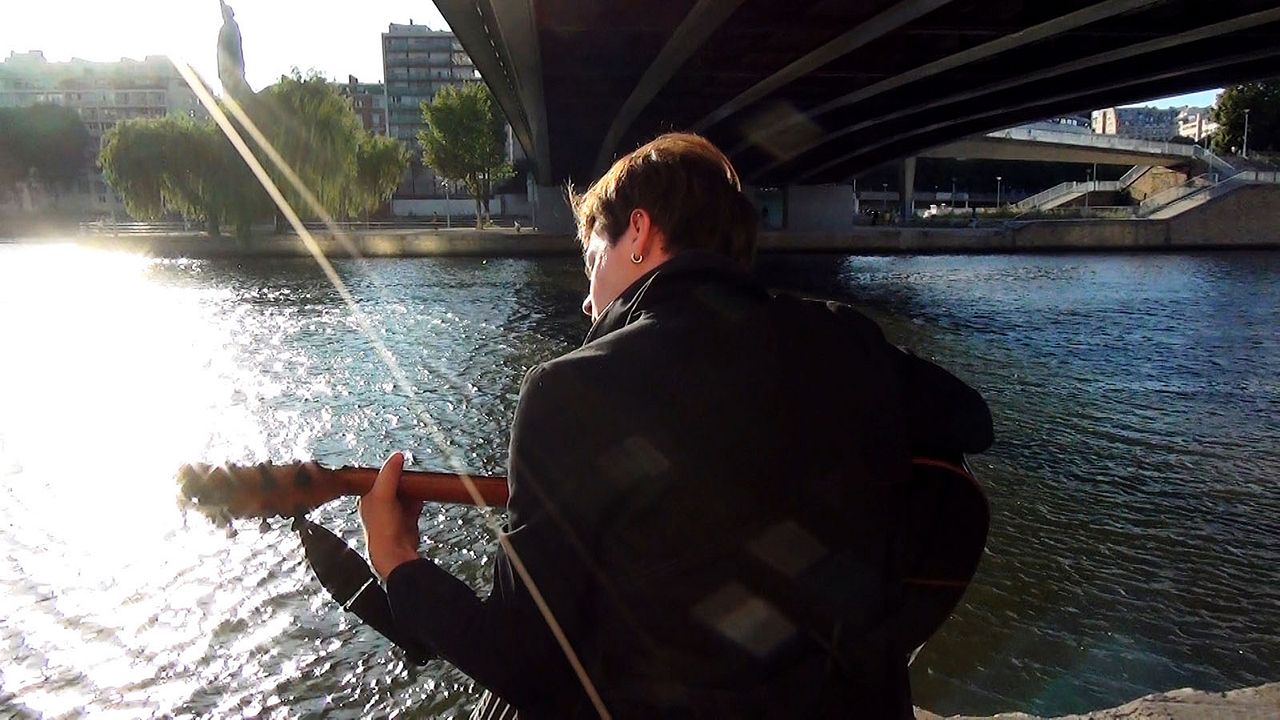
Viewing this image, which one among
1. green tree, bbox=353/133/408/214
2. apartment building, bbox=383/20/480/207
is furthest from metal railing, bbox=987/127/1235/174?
apartment building, bbox=383/20/480/207

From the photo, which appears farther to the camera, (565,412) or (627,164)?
(627,164)

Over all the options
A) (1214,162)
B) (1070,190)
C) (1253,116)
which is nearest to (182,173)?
(1214,162)

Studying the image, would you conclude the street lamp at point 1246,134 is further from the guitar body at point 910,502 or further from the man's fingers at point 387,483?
the man's fingers at point 387,483

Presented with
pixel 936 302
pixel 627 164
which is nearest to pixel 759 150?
pixel 936 302

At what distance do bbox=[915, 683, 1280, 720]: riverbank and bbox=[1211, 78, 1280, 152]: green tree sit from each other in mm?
78793

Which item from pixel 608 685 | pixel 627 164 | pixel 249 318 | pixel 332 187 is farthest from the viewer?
pixel 332 187

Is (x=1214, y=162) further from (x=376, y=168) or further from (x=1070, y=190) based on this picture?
(x=376, y=168)

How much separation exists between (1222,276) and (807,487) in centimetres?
3149

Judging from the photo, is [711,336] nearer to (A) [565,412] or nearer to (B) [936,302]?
(A) [565,412]

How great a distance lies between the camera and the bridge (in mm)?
15305

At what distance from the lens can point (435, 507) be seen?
697cm

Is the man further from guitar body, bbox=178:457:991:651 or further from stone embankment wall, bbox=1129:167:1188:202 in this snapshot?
stone embankment wall, bbox=1129:167:1188:202

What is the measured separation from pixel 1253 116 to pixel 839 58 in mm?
65761

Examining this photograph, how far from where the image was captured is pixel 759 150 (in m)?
35.0
